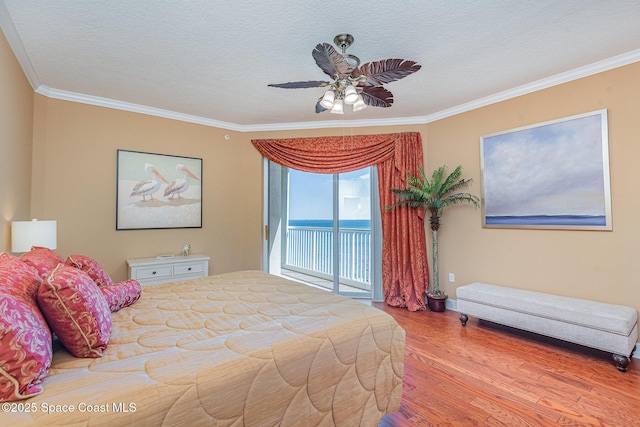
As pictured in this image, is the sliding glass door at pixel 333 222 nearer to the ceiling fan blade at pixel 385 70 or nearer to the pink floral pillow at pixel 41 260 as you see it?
the ceiling fan blade at pixel 385 70

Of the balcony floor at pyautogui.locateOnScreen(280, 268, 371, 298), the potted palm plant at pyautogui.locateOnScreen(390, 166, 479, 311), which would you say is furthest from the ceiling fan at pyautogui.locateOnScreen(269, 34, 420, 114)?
the balcony floor at pyautogui.locateOnScreen(280, 268, 371, 298)

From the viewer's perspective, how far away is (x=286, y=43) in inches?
90.0

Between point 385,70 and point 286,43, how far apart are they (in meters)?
0.86

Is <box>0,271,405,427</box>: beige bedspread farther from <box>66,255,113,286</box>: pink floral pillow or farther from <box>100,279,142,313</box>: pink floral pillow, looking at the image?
<box>66,255,113,286</box>: pink floral pillow

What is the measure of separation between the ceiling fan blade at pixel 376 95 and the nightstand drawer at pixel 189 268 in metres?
2.72

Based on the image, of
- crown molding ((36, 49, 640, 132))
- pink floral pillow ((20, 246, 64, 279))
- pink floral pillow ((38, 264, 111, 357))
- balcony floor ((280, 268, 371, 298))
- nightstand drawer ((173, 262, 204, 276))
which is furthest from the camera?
balcony floor ((280, 268, 371, 298))

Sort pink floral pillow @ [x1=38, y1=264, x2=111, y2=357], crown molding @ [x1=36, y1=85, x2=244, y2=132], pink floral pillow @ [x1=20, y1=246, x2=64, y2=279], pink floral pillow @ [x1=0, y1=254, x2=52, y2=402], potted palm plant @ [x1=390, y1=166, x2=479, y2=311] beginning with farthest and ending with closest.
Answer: potted palm plant @ [x1=390, y1=166, x2=479, y2=311] → crown molding @ [x1=36, y1=85, x2=244, y2=132] → pink floral pillow @ [x1=20, y1=246, x2=64, y2=279] → pink floral pillow @ [x1=38, y1=264, x2=111, y2=357] → pink floral pillow @ [x1=0, y1=254, x2=52, y2=402]

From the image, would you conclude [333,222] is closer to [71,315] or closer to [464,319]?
[464,319]

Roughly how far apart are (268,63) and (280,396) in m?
2.51

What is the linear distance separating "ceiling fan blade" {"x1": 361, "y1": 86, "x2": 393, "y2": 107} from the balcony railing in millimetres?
2297

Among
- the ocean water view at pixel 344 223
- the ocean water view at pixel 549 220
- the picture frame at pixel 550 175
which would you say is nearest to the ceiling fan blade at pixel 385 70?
the picture frame at pixel 550 175

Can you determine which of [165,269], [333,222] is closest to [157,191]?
[165,269]

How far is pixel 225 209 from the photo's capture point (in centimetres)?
428

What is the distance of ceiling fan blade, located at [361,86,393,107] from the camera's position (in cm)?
221
